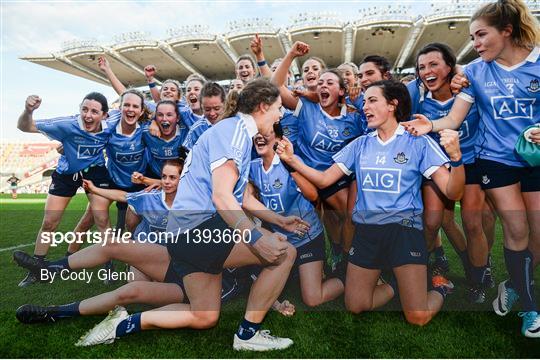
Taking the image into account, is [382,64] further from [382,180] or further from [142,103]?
[142,103]

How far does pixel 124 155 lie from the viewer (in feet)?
14.2

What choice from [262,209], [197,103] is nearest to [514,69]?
[262,209]

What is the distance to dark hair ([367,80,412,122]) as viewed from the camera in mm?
2979

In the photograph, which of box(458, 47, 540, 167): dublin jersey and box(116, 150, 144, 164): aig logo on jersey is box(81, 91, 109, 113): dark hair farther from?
box(458, 47, 540, 167): dublin jersey

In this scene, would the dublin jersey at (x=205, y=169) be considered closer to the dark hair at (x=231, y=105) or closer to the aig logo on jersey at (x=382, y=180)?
the dark hair at (x=231, y=105)

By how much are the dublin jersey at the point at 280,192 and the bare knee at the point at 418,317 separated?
0.93 meters

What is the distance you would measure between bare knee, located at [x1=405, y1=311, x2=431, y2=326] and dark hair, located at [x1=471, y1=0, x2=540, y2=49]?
1.98 m

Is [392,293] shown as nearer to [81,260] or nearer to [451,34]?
[81,260]

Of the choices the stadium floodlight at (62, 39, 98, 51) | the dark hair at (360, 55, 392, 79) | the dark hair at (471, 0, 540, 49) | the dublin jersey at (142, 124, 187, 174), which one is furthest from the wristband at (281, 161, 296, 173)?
the stadium floodlight at (62, 39, 98, 51)

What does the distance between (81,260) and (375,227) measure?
2158mm

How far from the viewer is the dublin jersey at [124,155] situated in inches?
168

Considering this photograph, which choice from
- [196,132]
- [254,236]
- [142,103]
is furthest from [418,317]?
[142,103]

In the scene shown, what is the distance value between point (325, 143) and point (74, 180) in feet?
9.12

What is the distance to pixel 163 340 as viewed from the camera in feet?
7.98
